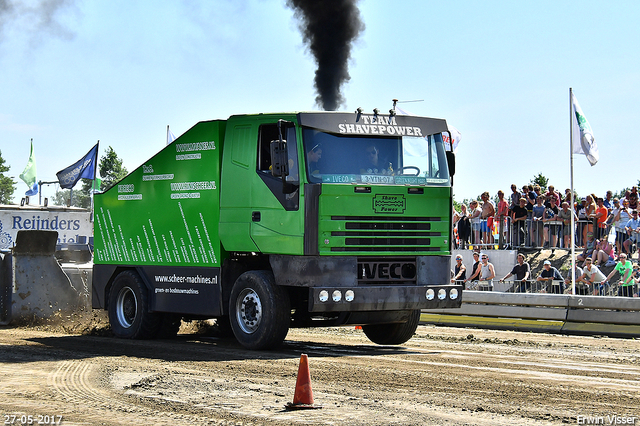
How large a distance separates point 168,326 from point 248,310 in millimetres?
2599

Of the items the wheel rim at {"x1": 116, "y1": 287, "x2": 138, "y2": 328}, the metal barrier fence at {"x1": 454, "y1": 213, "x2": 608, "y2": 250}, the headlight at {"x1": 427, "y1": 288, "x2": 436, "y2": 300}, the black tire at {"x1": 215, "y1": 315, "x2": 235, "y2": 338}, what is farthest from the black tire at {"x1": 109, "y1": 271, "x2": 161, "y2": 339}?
the metal barrier fence at {"x1": 454, "y1": 213, "x2": 608, "y2": 250}

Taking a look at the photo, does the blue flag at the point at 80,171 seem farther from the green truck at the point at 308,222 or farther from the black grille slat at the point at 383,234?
the black grille slat at the point at 383,234

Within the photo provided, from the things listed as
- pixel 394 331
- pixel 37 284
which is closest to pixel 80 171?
pixel 37 284

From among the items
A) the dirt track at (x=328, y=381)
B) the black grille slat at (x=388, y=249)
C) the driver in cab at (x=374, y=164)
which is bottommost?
the dirt track at (x=328, y=381)

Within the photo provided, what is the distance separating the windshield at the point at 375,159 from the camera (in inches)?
431

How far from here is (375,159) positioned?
11.3m

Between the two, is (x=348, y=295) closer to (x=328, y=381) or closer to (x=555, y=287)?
(x=328, y=381)

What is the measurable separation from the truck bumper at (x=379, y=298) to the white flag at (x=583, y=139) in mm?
Result: 8643

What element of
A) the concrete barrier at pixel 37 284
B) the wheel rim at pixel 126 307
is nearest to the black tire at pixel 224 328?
the wheel rim at pixel 126 307

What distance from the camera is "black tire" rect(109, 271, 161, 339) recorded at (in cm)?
1331

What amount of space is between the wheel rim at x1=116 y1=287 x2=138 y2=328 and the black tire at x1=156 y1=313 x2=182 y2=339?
51cm

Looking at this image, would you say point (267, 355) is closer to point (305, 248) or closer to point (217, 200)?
point (305, 248)

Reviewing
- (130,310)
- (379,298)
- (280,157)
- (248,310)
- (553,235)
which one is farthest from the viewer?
(553,235)

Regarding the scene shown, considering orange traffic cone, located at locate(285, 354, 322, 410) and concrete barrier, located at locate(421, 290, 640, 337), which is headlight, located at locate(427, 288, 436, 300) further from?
orange traffic cone, located at locate(285, 354, 322, 410)
